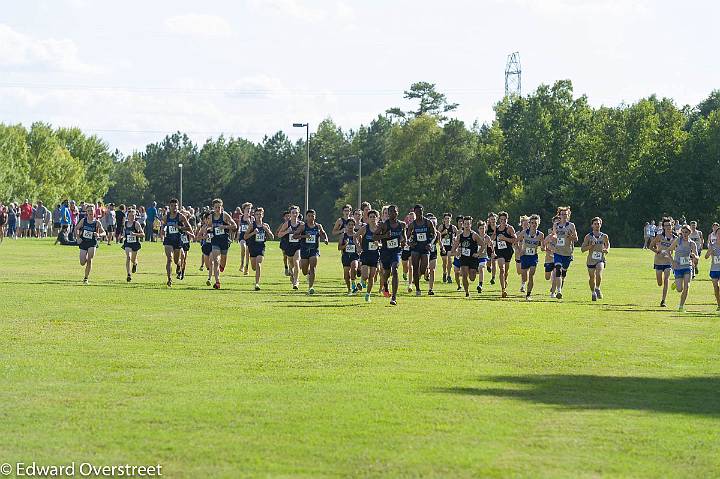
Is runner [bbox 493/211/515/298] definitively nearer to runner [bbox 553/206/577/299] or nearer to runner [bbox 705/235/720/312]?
runner [bbox 553/206/577/299]

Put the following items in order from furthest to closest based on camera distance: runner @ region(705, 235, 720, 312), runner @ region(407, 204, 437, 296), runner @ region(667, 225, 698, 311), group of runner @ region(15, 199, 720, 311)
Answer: runner @ region(407, 204, 437, 296), group of runner @ region(15, 199, 720, 311), runner @ region(705, 235, 720, 312), runner @ region(667, 225, 698, 311)

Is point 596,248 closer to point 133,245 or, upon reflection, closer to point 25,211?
point 133,245

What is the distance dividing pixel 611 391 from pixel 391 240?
41.2 feet

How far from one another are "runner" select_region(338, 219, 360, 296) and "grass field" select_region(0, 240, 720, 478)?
11.0ft

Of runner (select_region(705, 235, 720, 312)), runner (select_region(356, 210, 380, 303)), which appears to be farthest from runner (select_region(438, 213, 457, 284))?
runner (select_region(705, 235, 720, 312))

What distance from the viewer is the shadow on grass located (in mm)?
12578

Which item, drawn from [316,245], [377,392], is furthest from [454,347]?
[316,245]

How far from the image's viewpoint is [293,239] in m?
30.5

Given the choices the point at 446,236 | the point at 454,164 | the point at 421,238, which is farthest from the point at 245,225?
the point at 454,164

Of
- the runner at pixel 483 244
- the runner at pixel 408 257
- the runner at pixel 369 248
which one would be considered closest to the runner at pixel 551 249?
the runner at pixel 483 244

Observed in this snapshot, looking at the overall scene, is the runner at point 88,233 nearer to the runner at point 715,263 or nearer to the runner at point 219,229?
the runner at point 219,229

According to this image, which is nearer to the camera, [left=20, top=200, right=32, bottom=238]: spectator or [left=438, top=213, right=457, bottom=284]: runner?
[left=438, top=213, right=457, bottom=284]: runner

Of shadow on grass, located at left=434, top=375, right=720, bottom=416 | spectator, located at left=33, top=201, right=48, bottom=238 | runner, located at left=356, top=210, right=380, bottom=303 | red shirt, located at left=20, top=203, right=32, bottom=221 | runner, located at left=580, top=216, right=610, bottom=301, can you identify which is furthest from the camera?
spectator, located at left=33, top=201, right=48, bottom=238

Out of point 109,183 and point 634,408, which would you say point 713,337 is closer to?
point 634,408
